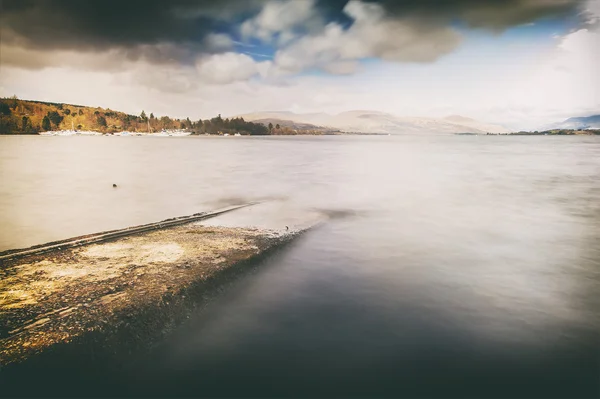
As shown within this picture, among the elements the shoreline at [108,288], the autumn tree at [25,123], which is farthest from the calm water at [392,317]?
the autumn tree at [25,123]

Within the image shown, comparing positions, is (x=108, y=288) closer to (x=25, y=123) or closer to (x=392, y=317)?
(x=392, y=317)

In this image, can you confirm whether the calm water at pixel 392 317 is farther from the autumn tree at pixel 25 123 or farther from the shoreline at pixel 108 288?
the autumn tree at pixel 25 123

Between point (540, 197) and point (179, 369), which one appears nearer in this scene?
point (179, 369)

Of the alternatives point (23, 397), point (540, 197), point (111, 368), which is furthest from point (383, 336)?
point (540, 197)

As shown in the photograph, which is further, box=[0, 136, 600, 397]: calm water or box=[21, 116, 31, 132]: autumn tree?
box=[21, 116, 31, 132]: autumn tree

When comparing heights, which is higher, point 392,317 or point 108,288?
point 108,288

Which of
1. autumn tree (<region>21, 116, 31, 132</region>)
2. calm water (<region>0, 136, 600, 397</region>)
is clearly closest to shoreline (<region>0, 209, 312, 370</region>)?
calm water (<region>0, 136, 600, 397</region>)

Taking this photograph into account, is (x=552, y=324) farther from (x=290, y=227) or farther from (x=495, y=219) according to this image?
(x=495, y=219)

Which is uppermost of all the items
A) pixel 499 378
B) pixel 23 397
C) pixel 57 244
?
pixel 57 244

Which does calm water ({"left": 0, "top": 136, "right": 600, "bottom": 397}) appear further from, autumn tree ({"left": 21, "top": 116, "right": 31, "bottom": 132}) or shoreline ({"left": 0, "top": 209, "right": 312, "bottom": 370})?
autumn tree ({"left": 21, "top": 116, "right": 31, "bottom": 132})

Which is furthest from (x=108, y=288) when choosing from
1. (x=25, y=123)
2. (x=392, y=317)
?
(x=25, y=123)

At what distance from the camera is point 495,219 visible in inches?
397

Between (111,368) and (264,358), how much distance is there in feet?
4.50

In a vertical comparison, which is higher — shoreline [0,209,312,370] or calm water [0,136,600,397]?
shoreline [0,209,312,370]
